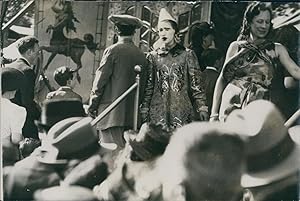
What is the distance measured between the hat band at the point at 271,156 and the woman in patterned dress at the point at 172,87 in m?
0.28

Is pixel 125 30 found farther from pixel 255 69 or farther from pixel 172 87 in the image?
pixel 255 69

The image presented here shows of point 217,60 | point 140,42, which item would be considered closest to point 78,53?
point 140,42

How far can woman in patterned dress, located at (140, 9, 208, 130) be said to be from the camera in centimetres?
219

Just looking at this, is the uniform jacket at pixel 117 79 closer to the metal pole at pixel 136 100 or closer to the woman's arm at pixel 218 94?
→ the metal pole at pixel 136 100

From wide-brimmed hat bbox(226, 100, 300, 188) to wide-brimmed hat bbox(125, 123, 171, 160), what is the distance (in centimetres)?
28

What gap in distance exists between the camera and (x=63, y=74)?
2.19 m

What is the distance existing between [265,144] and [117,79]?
665 millimetres

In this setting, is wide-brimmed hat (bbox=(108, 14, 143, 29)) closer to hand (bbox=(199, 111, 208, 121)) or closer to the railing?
the railing

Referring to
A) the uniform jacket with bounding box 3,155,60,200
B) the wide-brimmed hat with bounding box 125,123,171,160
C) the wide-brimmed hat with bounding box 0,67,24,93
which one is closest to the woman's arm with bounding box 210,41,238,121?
the wide-brimmed hat with bounding box 125,123,171,160

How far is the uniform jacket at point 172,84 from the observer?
219 cm

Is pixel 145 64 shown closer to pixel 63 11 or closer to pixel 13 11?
pixel 63 11

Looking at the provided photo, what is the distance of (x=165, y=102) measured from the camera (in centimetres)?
220

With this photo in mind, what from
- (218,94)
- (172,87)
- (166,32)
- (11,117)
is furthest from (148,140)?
(11,117)

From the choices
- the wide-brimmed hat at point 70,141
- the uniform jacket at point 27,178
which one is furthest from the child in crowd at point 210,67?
the uniform jacket at point 27,178
